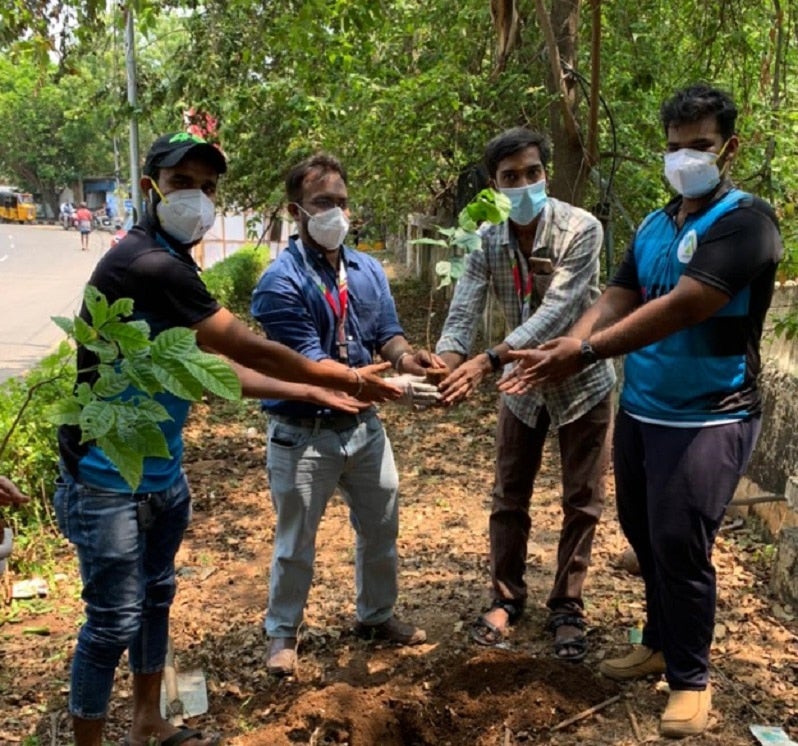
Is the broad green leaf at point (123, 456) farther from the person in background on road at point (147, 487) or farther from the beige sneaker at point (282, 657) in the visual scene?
the beige sneaker at point (282, 657)

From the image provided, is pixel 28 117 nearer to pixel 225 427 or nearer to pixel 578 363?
pixel 225 427

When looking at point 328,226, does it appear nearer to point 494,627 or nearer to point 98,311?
point 98,311

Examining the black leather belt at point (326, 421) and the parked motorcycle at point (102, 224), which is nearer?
the black leather belt at point (326, 421)

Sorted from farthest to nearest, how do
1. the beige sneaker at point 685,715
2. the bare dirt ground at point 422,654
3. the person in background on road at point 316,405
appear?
1. the person in background on road at point 316,405
2. the bare dirt ground at point 422,654
3. the beige sneaker at point 685,715

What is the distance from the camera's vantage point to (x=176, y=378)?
1.94 meters

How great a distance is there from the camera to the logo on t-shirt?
2.60m

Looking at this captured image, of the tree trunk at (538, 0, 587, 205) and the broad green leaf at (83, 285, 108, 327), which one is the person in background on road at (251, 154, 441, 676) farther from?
the tree trunk at (538, 0, 587, 205)

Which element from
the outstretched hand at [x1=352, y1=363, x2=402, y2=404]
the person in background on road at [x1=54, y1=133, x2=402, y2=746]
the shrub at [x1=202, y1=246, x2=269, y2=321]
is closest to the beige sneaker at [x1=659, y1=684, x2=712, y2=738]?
the outstretched hand at [x1=352, y1=363, x2=402, y2=404]

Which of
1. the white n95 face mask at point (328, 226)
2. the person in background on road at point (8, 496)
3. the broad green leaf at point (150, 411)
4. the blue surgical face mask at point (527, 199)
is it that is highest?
the blue surgical face mask at point (527, 199)

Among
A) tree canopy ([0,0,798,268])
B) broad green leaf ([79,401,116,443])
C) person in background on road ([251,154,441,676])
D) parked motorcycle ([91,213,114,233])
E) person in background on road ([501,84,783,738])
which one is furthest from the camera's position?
parked motorcycle ([91,213,114,233])

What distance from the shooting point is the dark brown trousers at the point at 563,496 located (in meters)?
3.35

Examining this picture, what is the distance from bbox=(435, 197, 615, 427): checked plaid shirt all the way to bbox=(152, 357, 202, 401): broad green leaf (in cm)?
159

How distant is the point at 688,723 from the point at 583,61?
6350 millimetres

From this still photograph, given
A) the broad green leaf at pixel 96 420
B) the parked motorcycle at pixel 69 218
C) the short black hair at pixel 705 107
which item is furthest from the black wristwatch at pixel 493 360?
the parked motorcycle at pixel 69 218
